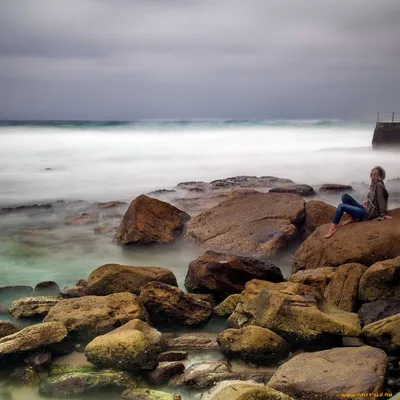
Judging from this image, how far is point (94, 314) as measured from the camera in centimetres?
531

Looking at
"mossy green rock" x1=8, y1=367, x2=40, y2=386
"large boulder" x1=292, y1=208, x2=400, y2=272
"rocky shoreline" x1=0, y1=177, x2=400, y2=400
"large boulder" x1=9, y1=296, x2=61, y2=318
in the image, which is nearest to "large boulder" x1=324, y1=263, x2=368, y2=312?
"rocky shoreline" x1=0, y1=177, x2=400, y2=400

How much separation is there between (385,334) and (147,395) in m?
2.09

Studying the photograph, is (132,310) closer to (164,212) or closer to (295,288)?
(295,288)

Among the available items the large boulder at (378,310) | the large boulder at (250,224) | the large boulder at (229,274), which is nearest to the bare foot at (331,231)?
the large boulder at (229,274)

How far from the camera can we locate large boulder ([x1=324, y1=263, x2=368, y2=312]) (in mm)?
5457

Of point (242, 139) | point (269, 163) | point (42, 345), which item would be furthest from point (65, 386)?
point (242, 139)

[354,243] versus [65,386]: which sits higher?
[354,243]

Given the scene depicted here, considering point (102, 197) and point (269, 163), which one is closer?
point (102, 197)

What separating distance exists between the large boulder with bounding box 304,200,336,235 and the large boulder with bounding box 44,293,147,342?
3954 millimetres

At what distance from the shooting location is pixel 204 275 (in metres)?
6.32

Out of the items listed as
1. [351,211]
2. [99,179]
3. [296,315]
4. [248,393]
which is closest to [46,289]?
[296,315]

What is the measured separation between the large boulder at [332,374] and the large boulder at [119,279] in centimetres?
261

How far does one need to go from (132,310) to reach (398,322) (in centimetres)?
255

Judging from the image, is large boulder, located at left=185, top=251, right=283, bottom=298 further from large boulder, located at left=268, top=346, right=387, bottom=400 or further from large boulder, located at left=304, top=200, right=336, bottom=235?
large boulder, located at left=304, top=200, right=336, bottom=235
